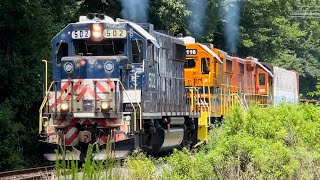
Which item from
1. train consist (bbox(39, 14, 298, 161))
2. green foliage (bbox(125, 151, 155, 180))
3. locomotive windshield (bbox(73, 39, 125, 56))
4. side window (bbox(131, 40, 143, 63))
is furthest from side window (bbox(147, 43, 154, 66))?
green foliage (bbox(125, 151, 155, 180))

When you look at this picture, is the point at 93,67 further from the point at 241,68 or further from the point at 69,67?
the point at 241,68

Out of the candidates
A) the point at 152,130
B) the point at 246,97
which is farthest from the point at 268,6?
the point at 152,130

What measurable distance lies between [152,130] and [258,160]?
587 centimetres

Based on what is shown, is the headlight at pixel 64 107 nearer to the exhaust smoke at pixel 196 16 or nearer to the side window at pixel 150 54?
the side window at pixel 150 54

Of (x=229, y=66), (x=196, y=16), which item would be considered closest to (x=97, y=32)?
(x=229, y=66)

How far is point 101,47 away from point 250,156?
602 centimetres

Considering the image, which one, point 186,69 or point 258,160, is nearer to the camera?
point 258,160

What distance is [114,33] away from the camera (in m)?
14.6

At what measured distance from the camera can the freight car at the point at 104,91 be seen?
13.9 metres

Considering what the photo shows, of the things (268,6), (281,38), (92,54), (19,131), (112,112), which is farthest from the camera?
(281,38)

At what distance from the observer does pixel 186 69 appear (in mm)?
21312

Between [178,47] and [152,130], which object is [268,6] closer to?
[178,47]

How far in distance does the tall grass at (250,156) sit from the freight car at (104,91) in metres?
2.87

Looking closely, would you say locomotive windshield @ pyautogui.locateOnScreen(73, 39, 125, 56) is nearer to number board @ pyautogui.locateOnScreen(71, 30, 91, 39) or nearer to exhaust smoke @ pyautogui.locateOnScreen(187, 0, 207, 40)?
number board @ pyautogui.locateOnScreen(71, 30, 91, 39)
